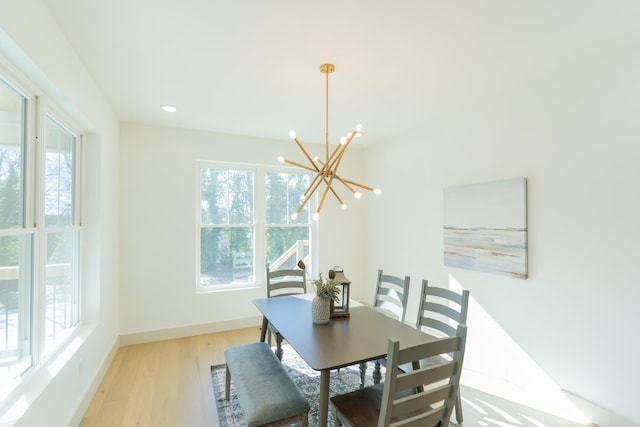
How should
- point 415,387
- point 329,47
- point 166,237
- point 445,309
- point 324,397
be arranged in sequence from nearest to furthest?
point 415,387, point 324,397, point 329,47, point 445,309, point 166,237

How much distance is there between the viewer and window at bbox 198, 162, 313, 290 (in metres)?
4.20

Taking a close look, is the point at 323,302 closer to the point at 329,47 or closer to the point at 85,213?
the point at 329,47

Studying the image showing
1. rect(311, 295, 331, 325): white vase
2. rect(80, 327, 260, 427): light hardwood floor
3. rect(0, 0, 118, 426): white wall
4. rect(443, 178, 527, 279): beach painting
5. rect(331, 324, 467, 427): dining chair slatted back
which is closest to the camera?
rect(331, 324, 467, 427): dining chair slatted back

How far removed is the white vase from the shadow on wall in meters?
1.47

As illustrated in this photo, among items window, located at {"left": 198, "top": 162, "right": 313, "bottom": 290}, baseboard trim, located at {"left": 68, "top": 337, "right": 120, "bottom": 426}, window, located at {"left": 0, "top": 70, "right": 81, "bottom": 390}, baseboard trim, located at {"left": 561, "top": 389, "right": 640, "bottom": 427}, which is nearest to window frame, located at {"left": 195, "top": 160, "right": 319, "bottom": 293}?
window, located at {"left": 198, "top": 162, "right": 313, "bottom": 290}

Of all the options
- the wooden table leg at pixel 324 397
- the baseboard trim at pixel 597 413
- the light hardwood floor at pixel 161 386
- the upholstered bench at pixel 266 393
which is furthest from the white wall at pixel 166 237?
the baseboard trim at pixel 597 413

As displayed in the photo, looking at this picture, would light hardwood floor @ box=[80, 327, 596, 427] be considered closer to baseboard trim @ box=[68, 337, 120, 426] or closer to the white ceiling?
baseboard trim @ box=[68, 337, 120, 426]

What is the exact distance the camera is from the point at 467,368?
125 inches

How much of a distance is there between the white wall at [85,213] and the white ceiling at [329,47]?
19cm

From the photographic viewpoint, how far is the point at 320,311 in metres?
2.21

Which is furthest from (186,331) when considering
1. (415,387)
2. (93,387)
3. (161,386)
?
(415,387)

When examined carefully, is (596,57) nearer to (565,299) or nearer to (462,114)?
(462,114)

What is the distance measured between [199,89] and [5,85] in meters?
1.37

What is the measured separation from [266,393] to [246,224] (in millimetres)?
2815
